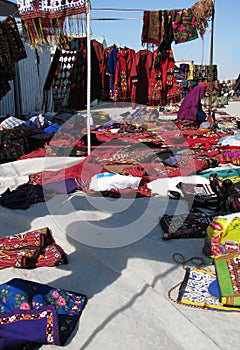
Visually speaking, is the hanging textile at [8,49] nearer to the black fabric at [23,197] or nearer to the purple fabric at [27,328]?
the black fabric at [23,197]

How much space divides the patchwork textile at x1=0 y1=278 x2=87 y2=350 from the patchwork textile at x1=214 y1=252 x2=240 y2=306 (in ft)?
2.62

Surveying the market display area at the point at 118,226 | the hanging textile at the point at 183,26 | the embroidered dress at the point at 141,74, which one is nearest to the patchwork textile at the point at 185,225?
the market display area at the point at 118,226

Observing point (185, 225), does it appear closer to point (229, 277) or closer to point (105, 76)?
point (229, 277)

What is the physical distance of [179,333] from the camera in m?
1.89

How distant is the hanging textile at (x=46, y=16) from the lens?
15.5 feet

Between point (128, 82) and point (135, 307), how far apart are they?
6716 mm

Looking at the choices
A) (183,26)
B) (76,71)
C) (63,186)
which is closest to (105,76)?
(76,71)

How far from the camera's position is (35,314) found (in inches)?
74.9

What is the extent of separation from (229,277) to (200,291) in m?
0.19

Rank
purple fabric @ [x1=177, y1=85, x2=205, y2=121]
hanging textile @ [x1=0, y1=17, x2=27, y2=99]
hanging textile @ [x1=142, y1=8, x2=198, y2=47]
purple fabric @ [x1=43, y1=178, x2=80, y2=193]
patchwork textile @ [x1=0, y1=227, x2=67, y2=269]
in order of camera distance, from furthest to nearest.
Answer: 1. purple fabric @ [x1=177, y1=85, x2=205, y2=121]
2. hanging textile @ [x1=142, y1=8, x2=198, y2=47]
3. hanging textile @ [x1=0, y1=17, x2=27, y2=99]
4. purple fabric @ [x1=43, y1=178, x2=80, y2=193]
5. patchwork textile @ [x1=0, y1=227, x2=67, y2=269]

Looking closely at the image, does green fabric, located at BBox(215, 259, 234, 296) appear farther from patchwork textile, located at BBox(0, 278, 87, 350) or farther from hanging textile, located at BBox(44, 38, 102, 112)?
hanging textile, located at BBox(44, 38, 102, 112)

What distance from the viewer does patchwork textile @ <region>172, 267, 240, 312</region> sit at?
2.09 metres

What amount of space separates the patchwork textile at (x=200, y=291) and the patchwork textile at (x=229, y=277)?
4 cm

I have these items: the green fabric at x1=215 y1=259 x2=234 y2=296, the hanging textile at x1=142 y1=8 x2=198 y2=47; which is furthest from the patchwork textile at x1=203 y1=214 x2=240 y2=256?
the hanging textile at x1=142 y1=8 x2=198 y2=47
